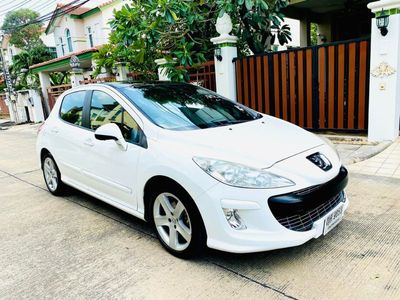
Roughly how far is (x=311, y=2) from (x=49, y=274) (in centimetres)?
1083

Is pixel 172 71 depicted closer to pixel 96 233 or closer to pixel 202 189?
pixel 96 233

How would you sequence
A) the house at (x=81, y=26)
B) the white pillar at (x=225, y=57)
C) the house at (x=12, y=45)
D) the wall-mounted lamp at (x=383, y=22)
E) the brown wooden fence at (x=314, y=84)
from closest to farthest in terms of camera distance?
1. the wall-mounted lamp at (x=383, y=22)
2. the brown wooden fence at (x=314, y=84)
3. the white pillar at (x=225, y=57)
4. the house at (x=81, y=26)
5. the house at (x=12, y=45)

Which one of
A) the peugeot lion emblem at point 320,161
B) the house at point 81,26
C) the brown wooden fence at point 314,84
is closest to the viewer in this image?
the peugeot lion emblem at point 320,161

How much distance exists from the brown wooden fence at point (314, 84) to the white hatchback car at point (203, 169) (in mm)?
3315

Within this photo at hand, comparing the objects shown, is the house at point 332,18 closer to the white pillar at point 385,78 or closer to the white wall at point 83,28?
the white pillar at point 385,78

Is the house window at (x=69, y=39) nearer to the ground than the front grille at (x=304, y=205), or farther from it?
farther from it

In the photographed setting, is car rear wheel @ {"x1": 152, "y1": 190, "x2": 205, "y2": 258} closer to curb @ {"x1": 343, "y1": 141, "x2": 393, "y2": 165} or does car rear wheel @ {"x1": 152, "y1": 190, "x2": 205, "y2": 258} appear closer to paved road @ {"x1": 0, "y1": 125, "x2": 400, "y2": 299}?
paved road @ {"x1": 0, "y1": 125, "x2": 400, "y2": 299}

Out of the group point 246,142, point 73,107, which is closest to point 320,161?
point 246,142

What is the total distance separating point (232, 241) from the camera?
101 inches

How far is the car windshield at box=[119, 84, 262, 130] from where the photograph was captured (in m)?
3.29

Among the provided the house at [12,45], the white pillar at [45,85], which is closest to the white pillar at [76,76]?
the white pillar at [45,85]

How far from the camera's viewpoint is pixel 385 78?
231 inches

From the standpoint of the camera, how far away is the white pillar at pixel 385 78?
5.62 m

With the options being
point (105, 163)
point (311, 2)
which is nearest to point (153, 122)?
point (105, 163)
